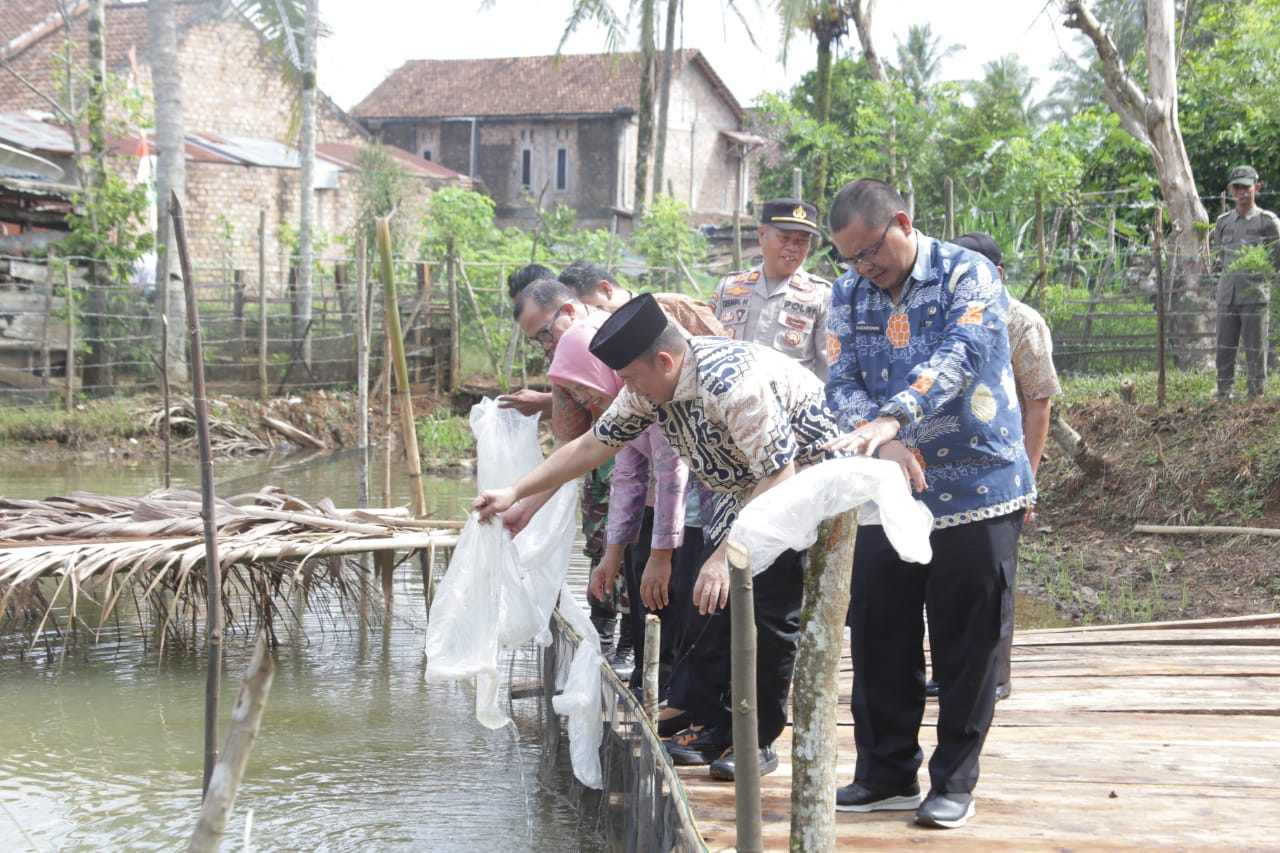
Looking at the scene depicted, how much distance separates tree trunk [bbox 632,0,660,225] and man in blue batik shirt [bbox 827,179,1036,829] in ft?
61.5

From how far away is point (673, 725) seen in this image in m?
3.98

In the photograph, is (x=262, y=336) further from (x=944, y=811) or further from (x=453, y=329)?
(x=944, y=811)

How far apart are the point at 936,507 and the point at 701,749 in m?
1.07

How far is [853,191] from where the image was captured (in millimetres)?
3113

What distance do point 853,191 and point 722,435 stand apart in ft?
2.22

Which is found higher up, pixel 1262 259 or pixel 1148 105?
pixel 1148 105

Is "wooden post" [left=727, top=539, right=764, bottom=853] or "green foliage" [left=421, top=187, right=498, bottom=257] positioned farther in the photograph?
"green foliage" [left=421, top=187, right=498, bottom=257]

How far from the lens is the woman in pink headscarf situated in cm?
382

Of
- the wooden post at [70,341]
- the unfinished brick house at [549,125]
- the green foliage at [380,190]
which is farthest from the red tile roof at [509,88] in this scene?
the wooden post at [70,341]

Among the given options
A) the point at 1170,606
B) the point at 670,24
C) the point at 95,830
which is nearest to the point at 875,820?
the point at 95,830

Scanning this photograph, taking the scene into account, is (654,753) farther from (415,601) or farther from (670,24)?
(670,24)

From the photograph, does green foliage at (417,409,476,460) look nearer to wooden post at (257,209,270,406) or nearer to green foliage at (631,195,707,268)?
wooden post at (257,209,270,406)

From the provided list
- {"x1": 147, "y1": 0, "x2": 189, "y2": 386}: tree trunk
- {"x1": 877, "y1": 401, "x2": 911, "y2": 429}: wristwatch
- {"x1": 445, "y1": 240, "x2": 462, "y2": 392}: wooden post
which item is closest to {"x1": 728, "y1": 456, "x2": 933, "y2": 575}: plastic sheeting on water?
{"x1": 877, "y1": 401, "x2": 911, "y2": 429}: wristwatch

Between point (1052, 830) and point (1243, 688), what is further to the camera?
point (1243, 688)
